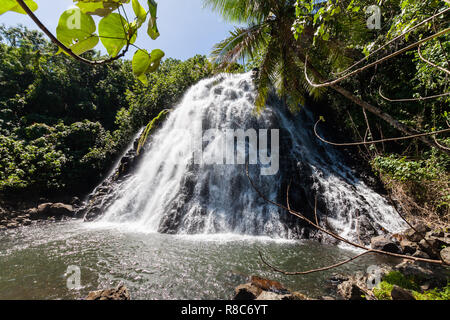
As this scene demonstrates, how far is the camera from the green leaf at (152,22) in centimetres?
60

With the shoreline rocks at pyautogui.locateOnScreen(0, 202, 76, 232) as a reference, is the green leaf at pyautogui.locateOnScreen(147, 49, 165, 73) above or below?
above

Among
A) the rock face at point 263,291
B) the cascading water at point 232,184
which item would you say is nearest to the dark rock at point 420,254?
the cascading water at point 232,184

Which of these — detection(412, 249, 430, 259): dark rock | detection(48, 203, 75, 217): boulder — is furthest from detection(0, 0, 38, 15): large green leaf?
detection(48, 203, 75, 217): boulder

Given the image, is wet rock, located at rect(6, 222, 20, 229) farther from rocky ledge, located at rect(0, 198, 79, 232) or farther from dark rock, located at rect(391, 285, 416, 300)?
dark rock, located at rect(391, 285, 416, 300)

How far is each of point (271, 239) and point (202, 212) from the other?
2.82m

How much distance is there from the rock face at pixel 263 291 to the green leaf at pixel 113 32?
11.7 ft

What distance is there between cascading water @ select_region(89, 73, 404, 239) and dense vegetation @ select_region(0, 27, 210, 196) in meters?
3.14

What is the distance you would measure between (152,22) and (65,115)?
2103 centimetres

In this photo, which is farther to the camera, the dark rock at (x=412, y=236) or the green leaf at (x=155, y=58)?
the dark rock at (x=412, y=236)

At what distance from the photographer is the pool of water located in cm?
390

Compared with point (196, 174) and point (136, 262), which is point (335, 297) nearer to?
point (136, 262)

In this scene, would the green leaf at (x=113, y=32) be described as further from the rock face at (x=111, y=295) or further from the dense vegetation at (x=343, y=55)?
the dense vegetation at (x=343, y=55)

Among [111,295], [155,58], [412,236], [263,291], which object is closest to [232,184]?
[263,291]
